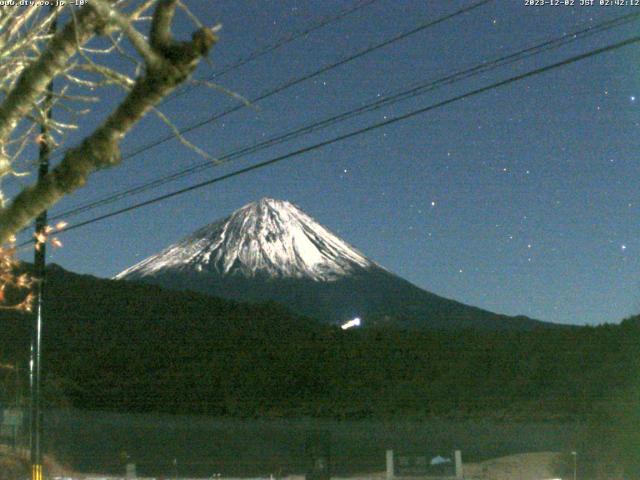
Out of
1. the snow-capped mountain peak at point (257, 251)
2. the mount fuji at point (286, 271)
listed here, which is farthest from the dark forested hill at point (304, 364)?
the snow-capped mountain peak at point (257, 251)

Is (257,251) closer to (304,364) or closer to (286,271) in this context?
(286,271)

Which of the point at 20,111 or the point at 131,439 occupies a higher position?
the point at 20,111

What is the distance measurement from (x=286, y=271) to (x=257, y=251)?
7136 mm

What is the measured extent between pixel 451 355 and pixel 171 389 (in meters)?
16.7

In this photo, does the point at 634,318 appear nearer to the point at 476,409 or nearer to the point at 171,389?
the point at 476,409

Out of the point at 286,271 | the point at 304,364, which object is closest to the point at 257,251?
the point at 286,271

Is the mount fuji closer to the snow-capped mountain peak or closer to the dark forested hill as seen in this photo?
the snow-capped mountain peak

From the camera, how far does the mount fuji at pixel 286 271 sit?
156 meters

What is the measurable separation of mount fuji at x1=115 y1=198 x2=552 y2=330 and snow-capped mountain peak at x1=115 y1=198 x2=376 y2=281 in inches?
6.3

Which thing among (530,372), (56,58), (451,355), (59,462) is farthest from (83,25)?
(451,355)

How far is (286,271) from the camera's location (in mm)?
178500

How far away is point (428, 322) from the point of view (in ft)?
445

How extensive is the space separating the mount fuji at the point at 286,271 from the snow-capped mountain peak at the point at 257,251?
0.16 m

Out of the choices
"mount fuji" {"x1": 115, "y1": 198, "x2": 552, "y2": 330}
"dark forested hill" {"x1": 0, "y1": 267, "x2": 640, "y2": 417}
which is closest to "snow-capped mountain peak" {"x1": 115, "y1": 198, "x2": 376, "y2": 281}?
"mount fuji" {"x1": 115, "y1": 198, "x2": 552, "y2": 330}
